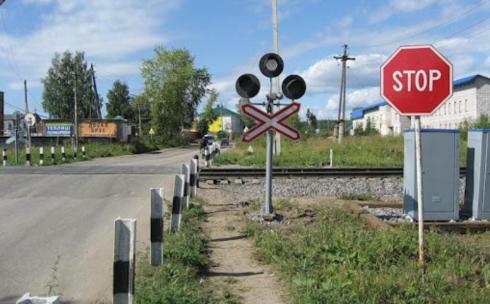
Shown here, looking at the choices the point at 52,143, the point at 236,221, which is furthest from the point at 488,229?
the point at 52,143

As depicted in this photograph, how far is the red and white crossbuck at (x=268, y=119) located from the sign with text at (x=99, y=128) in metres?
43.6

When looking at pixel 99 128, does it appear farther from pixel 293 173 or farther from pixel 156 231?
pixel 156 231

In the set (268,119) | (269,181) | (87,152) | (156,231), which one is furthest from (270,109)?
(87,152)

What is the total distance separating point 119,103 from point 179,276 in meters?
125

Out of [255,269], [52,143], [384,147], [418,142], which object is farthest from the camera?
[52,143]

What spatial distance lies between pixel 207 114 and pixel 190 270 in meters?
94.0

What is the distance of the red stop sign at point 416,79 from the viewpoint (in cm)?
593

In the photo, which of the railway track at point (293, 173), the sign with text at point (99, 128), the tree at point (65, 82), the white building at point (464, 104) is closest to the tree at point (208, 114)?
the tree at point (65, 82)

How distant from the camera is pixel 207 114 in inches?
3917

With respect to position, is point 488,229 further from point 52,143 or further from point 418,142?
point 52,143

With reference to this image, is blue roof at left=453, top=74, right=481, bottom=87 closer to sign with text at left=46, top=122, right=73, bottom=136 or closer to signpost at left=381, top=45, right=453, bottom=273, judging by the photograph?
sign with text at left=46, top=122, right=73, bottom=136

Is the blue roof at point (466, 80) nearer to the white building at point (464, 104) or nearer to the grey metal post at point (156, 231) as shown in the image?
the white building at point (464, 104)

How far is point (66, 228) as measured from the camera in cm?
902

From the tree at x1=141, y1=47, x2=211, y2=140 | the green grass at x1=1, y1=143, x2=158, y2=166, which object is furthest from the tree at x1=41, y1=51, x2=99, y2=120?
the green grass at x1=1, y1=143, x2=158, y2=166
